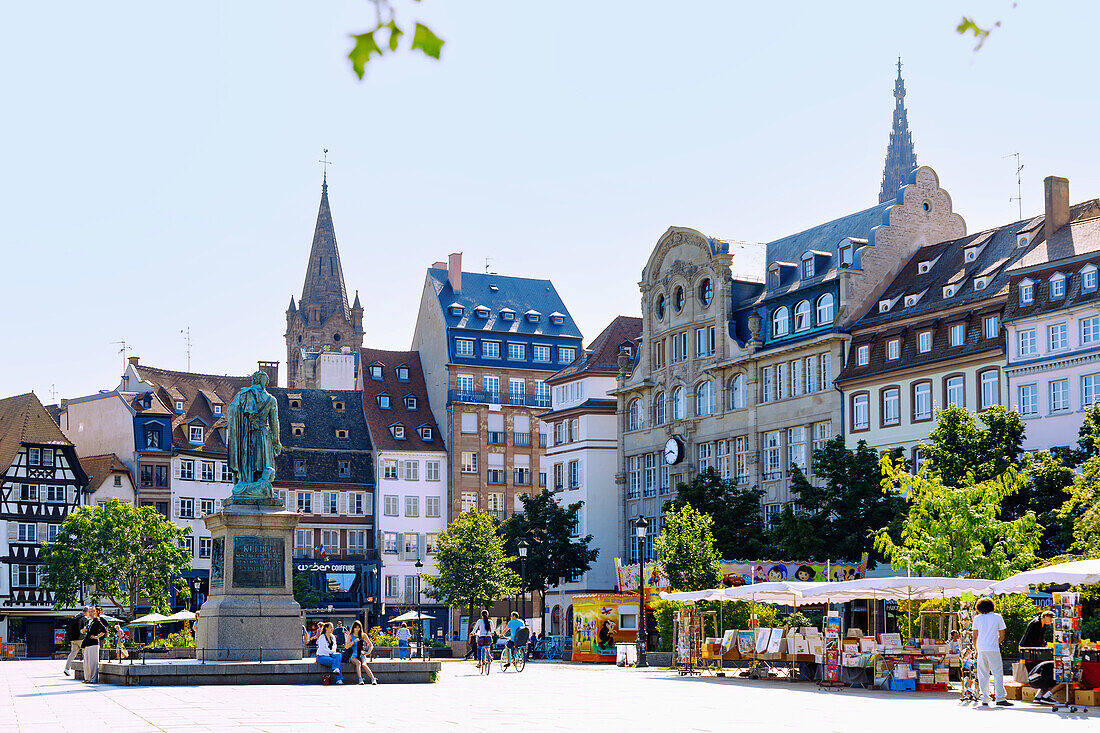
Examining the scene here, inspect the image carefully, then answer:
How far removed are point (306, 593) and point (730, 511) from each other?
110ft

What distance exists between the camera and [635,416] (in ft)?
262

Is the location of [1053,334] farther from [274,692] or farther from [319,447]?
[319,447]

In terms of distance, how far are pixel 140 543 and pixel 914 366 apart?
41.7 meters

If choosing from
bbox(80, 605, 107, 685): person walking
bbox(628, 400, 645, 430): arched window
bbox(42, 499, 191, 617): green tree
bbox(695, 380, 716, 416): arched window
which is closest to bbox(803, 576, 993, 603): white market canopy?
bbox(80, 605, 107, 685): person walking

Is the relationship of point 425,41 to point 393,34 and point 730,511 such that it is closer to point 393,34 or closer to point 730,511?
point 393,34

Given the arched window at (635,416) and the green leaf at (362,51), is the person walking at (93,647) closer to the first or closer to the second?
the green leaf at (362,51)

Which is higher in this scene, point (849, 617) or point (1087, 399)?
point (1087, 399)

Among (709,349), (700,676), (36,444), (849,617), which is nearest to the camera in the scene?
(700,676)

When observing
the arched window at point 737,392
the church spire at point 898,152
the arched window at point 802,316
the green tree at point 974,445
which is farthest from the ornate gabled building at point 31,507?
the church spire at point 898,152

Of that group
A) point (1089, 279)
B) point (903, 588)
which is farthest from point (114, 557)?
point (903, 588)

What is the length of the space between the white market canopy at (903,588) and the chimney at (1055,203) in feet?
94.6

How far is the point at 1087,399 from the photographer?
177ft

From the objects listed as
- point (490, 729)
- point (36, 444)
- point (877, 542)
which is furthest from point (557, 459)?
point (490, 729)

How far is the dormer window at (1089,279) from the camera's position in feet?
177
